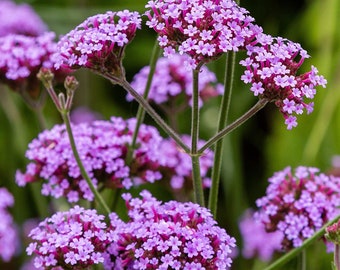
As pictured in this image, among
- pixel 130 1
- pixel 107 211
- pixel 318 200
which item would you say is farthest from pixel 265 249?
pixel 130 1

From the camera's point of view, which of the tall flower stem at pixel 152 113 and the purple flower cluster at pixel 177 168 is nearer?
the tall flower stem at pixel 152 113

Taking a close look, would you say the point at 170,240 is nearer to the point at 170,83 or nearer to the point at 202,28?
the point at 202,28

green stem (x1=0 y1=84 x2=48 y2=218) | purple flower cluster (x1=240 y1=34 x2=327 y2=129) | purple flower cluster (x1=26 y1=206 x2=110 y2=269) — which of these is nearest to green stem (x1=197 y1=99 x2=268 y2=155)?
purple flower cluster (x1=240 y1=34 x2=327 y2=129)

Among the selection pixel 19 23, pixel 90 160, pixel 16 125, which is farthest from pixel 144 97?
pixel 19 23

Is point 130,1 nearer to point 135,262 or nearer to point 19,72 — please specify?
point 19,72

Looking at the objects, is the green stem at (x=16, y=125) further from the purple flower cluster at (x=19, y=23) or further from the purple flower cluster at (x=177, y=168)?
the purple flower cluster at (x=177, y=168)

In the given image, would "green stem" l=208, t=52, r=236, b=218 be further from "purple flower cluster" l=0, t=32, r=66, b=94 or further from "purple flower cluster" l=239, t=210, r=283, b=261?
"purple flower cluster" l=239, t=210, r=283, b=261

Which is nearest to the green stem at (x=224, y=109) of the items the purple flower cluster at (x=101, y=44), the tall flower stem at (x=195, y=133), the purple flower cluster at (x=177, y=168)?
the tall flower stem at (x=195, y=133)
